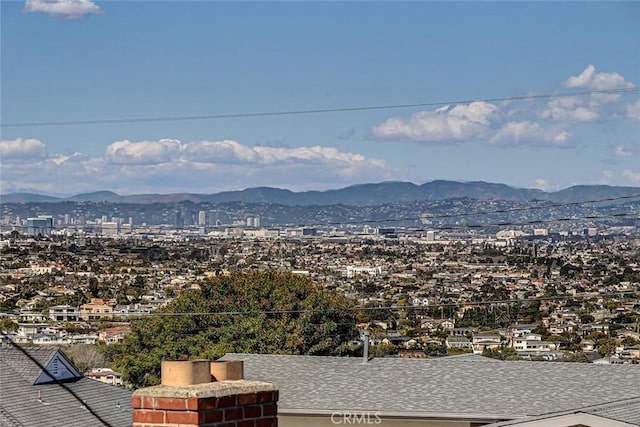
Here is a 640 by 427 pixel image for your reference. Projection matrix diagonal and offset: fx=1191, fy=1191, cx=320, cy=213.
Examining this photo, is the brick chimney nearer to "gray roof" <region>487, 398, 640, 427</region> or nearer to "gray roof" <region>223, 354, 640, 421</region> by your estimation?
"gray roof" <region>487, 398, 640, 427</region>

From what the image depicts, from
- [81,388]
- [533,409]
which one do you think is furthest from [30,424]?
[533,409]

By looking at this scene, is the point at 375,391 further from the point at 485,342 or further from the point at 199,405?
the point at 485,342

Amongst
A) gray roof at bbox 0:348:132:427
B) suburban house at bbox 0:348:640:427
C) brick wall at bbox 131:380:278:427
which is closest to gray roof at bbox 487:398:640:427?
suburban house at bbox 0:348:640:427

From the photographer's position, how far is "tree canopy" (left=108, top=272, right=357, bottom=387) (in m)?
50.3

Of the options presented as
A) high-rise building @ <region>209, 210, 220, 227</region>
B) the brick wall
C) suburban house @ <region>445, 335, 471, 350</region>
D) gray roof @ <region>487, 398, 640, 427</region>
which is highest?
high-rise building @ <region>209, 210, 220, 227</region>

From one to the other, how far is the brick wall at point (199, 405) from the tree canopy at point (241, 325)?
4124cm

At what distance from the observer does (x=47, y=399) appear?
22.1 meters

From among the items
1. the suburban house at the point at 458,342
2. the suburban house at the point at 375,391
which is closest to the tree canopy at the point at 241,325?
the suburban house at the point at 458,342

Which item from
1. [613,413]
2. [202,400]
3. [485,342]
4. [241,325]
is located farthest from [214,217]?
[202,400]

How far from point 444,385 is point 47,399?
297 inches

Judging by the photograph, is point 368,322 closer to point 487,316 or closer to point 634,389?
point 487,316

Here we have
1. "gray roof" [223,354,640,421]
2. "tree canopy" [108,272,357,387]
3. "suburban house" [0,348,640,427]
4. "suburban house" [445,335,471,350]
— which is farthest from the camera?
"suburban house" [445,335,471,350]

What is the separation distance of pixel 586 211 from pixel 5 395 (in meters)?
99.6

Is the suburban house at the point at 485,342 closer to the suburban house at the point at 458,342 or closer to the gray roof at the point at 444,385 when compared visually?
the suburban house at the point at 458,342
